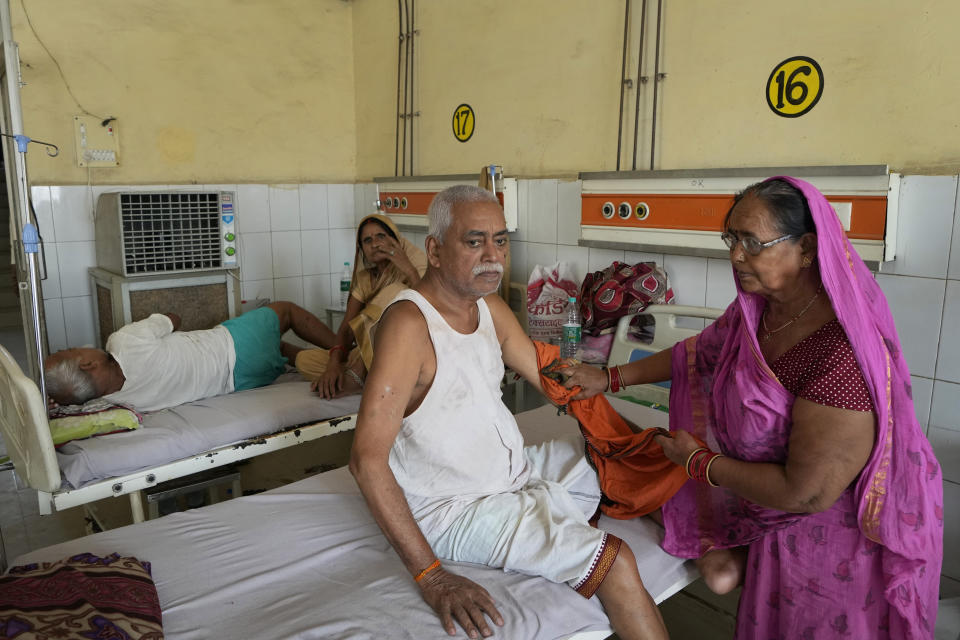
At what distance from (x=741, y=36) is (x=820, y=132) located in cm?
57

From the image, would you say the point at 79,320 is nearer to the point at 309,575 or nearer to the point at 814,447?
the point at 309,575

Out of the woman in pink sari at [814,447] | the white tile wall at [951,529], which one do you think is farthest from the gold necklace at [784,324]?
the white tile wall at [951,529]

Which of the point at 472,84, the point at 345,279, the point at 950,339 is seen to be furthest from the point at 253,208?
the point at 950,339

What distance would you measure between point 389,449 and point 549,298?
209 centimetres

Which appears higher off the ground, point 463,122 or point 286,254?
point 463,122

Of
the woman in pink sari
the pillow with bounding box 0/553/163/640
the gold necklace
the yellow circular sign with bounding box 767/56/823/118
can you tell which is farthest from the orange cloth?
the yellow circular sign with bounding box 767/56/823/118

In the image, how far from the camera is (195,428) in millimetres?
3002

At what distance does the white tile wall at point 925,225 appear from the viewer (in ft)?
8.11

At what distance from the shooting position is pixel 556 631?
1.64m

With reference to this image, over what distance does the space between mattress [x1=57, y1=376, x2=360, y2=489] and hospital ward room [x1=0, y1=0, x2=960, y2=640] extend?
0.06 feet

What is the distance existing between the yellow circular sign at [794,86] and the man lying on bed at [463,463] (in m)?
1.63

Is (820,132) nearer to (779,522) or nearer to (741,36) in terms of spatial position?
(741,36)

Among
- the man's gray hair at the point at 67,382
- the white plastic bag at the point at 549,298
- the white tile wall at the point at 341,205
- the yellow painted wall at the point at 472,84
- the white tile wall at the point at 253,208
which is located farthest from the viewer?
the white tile wall at the point at 341,205

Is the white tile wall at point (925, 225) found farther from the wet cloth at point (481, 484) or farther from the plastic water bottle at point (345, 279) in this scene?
the plastic water bottle at point (345, 279)
